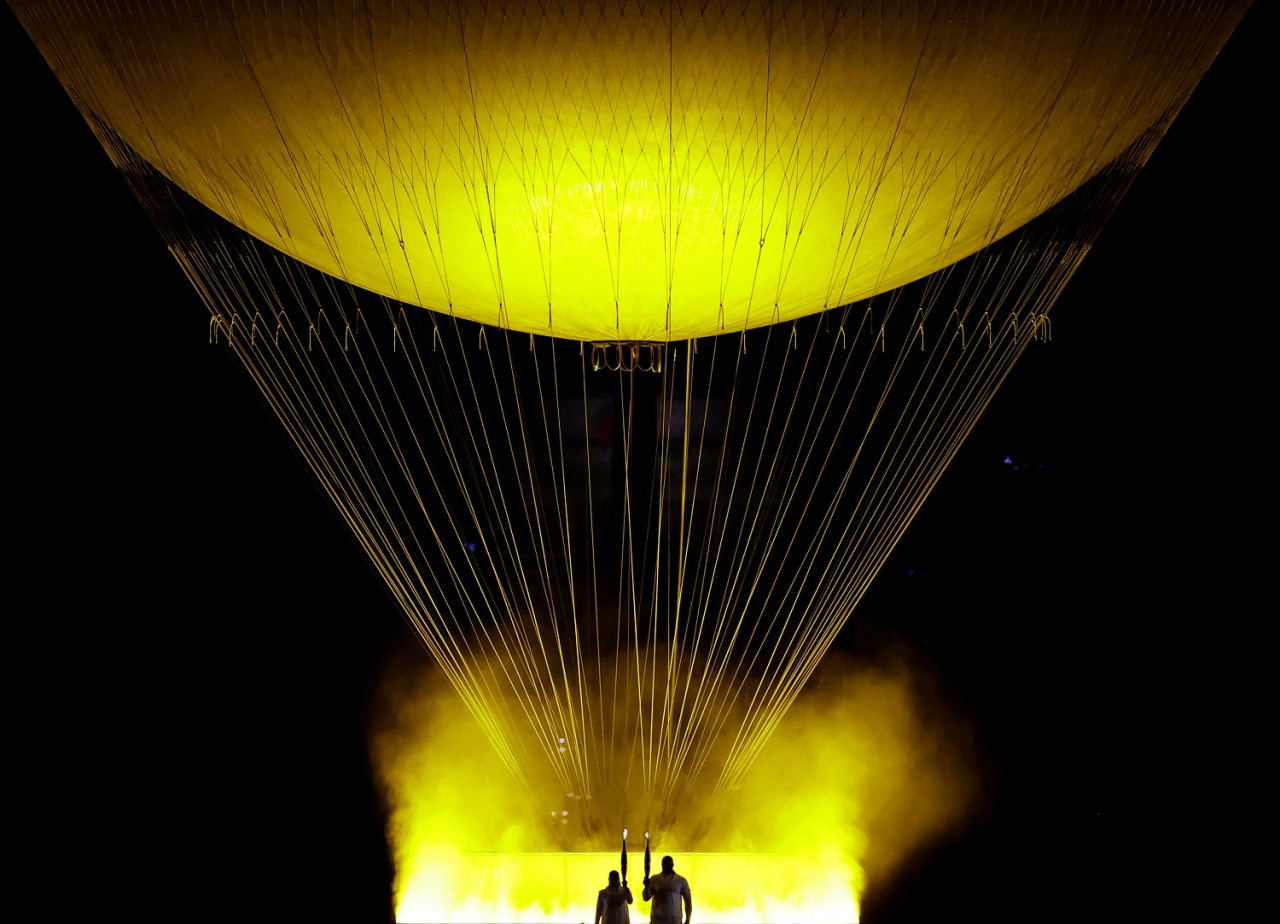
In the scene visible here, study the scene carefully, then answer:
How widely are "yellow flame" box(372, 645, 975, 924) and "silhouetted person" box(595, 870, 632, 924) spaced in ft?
2.81

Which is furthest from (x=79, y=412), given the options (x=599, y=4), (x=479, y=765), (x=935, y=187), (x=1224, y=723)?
(x=1224, y=723)

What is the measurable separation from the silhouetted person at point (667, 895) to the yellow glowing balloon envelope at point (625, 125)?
8.28ft

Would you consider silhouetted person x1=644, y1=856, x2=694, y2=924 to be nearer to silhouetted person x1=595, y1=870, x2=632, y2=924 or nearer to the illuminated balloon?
silhouetted person x1=595, y1=870, x2=632, y2=924

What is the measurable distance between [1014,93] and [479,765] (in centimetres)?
452

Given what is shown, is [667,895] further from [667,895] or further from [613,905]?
[613,905]

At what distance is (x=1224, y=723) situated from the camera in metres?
5.43

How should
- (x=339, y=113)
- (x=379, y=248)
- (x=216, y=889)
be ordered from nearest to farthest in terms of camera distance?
(x=339, y=113) → (x=379, y=248) → (x=216, y=889)

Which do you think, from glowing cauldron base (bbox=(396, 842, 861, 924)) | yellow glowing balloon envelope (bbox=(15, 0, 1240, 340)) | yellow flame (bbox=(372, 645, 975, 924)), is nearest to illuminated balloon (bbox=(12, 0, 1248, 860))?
yellow glowing balloon envelope (bbox=(15, 0, 1240, 340))

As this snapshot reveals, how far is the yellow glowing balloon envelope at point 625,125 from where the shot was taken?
2994mm

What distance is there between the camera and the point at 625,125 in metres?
3.21

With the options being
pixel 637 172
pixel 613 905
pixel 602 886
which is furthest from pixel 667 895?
pixel 637 172

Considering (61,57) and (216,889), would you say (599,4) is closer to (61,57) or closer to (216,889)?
→ (61,57)

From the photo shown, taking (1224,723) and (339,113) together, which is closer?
(339,113)

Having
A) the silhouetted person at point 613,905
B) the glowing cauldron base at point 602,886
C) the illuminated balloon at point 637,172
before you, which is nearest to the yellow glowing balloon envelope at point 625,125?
the illuminated balloon at point 637,172
